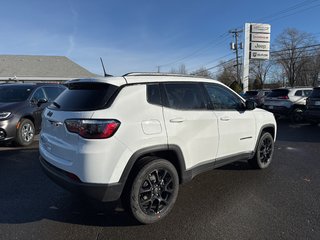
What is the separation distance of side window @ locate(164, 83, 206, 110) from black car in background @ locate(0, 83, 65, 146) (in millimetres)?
5041

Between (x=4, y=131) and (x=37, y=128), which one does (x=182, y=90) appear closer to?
(x=4, y=131)

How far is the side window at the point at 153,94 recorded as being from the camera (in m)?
3.46

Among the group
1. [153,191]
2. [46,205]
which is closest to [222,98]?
[153,191]

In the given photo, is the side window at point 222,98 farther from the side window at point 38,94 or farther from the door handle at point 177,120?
the side window at point 38,94

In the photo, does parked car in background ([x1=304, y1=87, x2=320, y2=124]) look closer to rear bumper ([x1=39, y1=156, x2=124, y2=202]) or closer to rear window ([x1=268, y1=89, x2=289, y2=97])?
rear window ([x1=268, y1=89, x2=289, y2=97])

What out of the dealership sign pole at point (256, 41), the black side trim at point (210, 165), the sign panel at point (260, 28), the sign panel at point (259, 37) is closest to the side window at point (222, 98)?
the black side trim at point (210, 165)

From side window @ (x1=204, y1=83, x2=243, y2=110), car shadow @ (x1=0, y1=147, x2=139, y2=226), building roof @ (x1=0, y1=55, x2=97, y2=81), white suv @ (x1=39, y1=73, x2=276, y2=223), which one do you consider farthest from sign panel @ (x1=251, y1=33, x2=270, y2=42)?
car shadow @ (x1=0, y1=147, x2=139, y2=226)

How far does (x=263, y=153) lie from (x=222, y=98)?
171cm

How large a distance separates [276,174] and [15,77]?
2977cm

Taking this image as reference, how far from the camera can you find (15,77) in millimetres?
29094

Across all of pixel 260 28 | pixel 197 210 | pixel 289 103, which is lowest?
pixel 197 210

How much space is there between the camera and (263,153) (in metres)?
5.52

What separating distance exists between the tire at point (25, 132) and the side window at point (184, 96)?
515 centimetres

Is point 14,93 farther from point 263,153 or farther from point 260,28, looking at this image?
point 260,28
